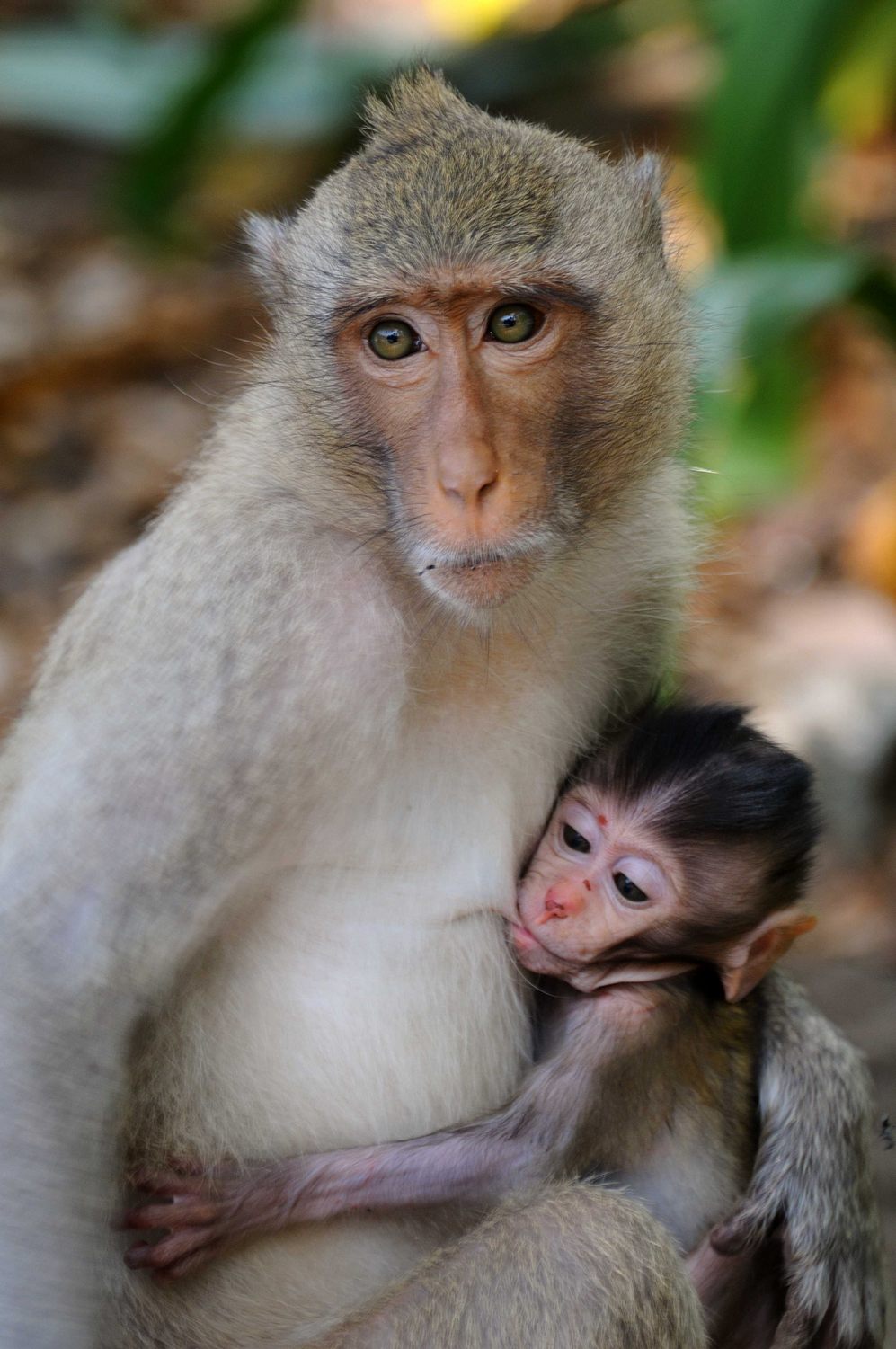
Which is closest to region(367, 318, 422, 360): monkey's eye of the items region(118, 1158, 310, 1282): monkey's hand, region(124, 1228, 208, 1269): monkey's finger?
region(118, 1158, 310, 1282): monkey's hand

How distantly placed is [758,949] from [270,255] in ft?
5.34

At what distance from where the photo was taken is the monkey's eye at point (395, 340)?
294 cm

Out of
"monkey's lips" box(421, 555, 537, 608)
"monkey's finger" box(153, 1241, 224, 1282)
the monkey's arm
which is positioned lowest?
"monkey's finger" box(153, 1241, 224, 1282)

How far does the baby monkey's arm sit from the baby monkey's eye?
42 cm

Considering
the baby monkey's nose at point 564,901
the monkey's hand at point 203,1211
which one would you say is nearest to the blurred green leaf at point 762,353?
the baby monkey's nose at point 564,901

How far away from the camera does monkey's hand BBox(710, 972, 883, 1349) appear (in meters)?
3.41

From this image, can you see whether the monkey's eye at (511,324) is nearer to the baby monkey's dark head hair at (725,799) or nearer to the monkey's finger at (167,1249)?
the baby monkey's dark head hair at (725,799)

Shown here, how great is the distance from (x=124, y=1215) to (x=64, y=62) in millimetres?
7838

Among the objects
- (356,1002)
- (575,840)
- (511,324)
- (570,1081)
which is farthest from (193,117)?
(570,1081)

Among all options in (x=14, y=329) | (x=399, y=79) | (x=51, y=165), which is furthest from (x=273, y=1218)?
(x=51, y=165)

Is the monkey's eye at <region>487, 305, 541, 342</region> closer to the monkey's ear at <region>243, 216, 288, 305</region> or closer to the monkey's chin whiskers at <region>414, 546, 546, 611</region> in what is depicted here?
the monkey's chin whiskers at <region>414, 546, 546, 611</region>

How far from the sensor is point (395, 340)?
2.95 m

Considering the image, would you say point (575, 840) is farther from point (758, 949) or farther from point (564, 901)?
point (758, 949)

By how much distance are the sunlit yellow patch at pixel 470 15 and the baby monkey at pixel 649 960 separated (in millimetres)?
7444
